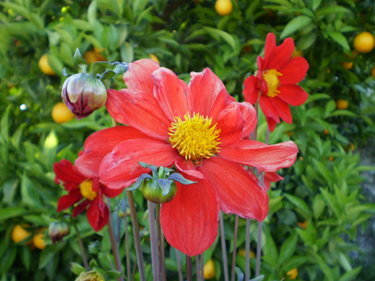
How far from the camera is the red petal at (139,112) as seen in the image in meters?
0.21

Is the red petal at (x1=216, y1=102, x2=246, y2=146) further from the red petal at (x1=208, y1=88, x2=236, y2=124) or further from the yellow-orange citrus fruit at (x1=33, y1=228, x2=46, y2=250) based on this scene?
the yellow-orange citrus fruit at (x1=33, y1=228, x2=46, y2=250)

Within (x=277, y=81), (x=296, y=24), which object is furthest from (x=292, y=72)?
(x=296, y=24)

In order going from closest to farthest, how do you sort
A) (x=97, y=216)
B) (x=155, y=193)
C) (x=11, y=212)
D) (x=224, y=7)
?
1. (x=155, y=193)
2. (x=97, y=216)
3. (x=11, y=212)
4. (x=224, y=7)

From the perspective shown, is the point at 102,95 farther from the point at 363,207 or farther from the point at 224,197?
the point at 363,207

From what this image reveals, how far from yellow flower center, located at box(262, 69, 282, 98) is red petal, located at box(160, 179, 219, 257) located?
6.7 inches

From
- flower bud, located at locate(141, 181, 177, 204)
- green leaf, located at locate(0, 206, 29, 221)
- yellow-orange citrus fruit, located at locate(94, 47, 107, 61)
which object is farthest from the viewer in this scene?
yellow-orange citrus fruit, located at locate(94, 47, 107, 61)

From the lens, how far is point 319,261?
0.62m

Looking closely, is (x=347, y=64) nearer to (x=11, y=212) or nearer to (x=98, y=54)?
(x=98, y=54)

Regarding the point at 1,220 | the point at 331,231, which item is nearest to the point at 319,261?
the point at 331,231

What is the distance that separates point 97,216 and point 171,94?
6.1 inches

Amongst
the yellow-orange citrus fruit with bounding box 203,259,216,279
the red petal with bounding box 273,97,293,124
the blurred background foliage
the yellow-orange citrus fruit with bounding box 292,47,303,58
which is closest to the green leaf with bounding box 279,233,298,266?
the blurred background foliage

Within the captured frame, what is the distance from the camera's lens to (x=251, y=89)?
320 mm

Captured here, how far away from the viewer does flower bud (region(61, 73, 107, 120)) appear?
0.19 m

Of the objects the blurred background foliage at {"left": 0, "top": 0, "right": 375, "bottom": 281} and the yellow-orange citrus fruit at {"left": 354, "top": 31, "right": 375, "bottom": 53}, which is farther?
the yellow-orange citrus fruit at {"left": 354, "top": 31, "right": 375, "bottom": 53}
